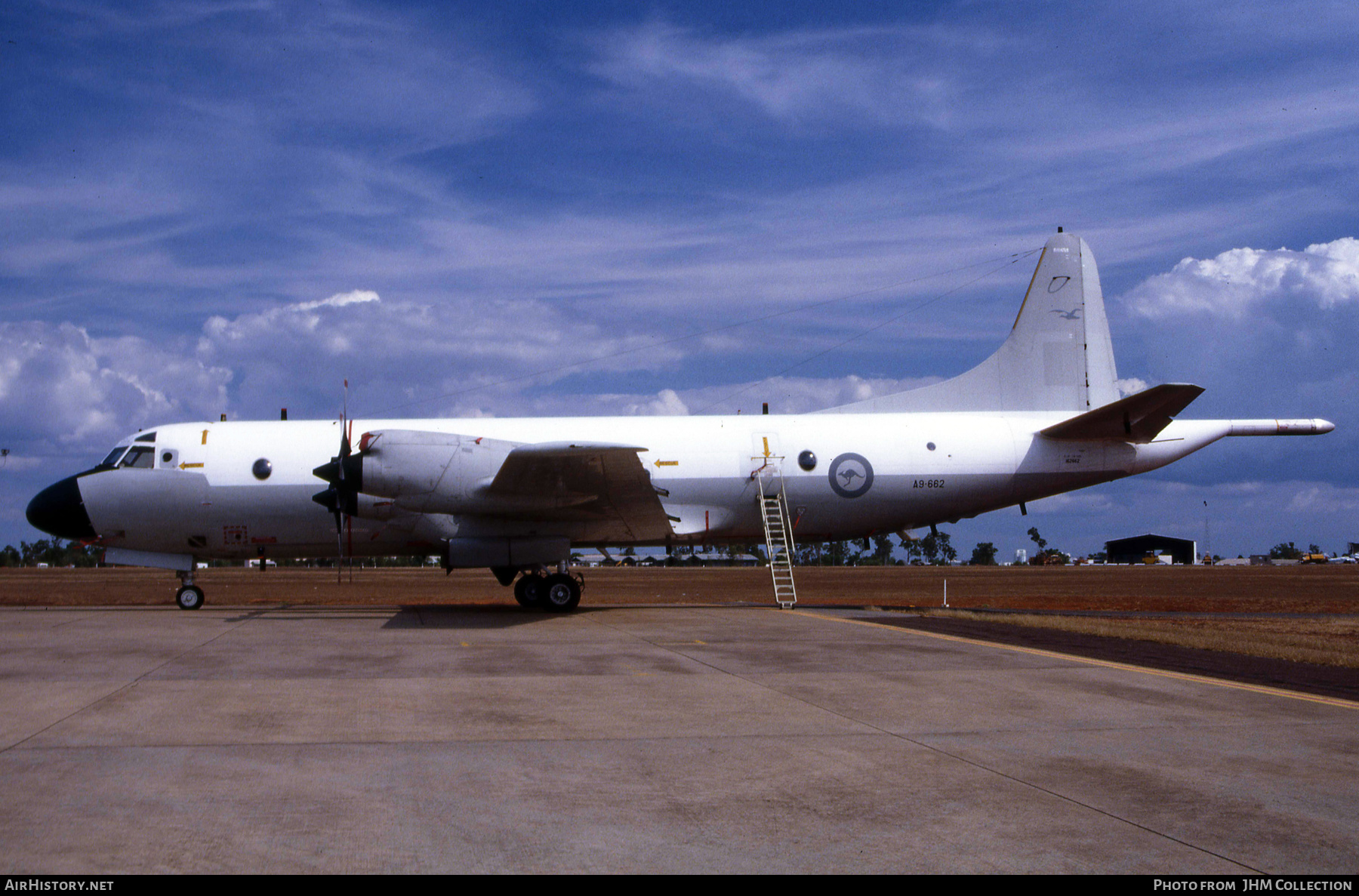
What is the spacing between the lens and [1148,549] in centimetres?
15712

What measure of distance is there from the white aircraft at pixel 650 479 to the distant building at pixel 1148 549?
141032 mm

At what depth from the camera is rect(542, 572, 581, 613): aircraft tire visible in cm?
1981

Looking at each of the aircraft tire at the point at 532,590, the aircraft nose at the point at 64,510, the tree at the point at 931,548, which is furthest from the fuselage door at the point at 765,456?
the tree at the point at 931,548

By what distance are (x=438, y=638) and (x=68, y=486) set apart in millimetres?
10962

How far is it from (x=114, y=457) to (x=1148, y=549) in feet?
532

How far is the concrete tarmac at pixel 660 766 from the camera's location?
4.70 metres

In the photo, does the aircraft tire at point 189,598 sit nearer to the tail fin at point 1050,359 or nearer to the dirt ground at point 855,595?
the dirt ground at point 855,595

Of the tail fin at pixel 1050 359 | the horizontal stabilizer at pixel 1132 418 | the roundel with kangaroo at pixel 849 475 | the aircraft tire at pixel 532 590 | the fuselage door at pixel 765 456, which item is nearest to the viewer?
the horizontal stabilizer at pixel 1132 418

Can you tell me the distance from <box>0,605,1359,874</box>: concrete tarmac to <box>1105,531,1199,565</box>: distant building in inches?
6081

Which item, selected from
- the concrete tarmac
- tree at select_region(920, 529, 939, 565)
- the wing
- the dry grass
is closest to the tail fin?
the dry grass

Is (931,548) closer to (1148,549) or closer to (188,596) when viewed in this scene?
(1148,549)

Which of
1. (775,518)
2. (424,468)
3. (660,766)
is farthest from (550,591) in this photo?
(660,766)

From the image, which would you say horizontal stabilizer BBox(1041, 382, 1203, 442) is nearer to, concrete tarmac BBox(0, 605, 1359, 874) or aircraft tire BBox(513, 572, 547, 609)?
concrete tarmac BBox(0, 605, 1359, 874)

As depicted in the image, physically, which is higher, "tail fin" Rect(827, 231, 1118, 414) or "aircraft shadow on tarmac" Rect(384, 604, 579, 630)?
"tail fin" Rect(827, 231, 1118, 414)
